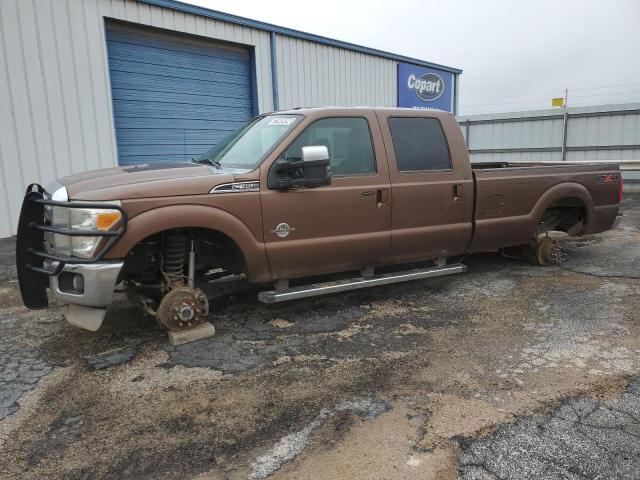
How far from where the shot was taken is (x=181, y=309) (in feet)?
13.4

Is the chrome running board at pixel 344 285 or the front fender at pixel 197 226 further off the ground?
the front fender at pixel 197 226

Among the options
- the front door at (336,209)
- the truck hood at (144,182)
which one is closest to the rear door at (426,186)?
the front door at (336,209)

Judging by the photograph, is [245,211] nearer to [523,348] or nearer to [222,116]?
[523,348]

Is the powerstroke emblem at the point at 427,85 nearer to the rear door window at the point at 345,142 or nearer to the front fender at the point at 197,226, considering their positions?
the rear door window at the point at 345,142

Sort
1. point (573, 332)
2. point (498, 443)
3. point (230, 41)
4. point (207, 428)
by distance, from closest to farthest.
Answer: point (498, 443), point (207, 428), point (573, 332), point (230, 41)

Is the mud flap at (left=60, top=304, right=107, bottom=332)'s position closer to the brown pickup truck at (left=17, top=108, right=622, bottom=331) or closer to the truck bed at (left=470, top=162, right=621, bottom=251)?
the brown pickup truck at (left=17, top=108, right=622, bottom=331)

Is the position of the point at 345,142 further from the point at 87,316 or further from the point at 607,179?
the point at 607,179

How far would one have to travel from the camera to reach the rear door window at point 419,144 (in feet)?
16.5

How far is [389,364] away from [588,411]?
4.26 ft

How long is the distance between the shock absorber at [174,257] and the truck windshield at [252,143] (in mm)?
852

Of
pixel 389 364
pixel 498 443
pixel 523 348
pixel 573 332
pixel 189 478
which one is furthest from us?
pixel 573 332

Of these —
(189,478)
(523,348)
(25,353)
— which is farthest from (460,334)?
(25,353)

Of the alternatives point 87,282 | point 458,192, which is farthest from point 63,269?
point 458,192

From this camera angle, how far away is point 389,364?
3.68 meters
